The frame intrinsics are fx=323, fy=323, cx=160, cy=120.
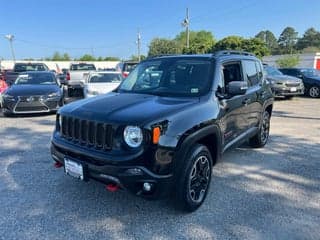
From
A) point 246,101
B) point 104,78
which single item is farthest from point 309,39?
point 246,101

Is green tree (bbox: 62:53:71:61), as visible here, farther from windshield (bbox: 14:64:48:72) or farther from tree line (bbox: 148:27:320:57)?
windshield (bbox: 14:64:48:72)

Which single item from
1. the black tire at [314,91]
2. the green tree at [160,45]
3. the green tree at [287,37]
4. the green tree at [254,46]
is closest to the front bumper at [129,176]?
the black tire at [314,91]

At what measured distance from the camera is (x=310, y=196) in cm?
420

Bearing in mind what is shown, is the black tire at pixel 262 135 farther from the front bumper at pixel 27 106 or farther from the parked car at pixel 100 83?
the front bumper at pixel 27 106

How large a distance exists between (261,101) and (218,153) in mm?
2201

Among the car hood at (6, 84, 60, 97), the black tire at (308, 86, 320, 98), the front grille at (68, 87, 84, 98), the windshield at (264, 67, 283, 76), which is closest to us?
the car hood at (6, 84, 60, 97)

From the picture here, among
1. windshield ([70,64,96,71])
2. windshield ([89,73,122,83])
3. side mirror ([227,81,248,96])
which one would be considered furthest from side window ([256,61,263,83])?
windshield ([70,64,96,71])

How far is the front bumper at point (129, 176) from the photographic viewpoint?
3.13 meters

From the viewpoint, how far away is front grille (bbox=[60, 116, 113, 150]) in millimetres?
3311

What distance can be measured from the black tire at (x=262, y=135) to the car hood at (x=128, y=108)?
2.73 meters

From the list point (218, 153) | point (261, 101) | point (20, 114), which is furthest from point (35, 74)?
point (218, 153)

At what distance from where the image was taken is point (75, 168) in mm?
3512

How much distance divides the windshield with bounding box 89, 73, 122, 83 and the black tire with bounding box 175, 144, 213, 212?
8.88m

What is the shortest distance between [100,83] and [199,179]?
28.6 ft
